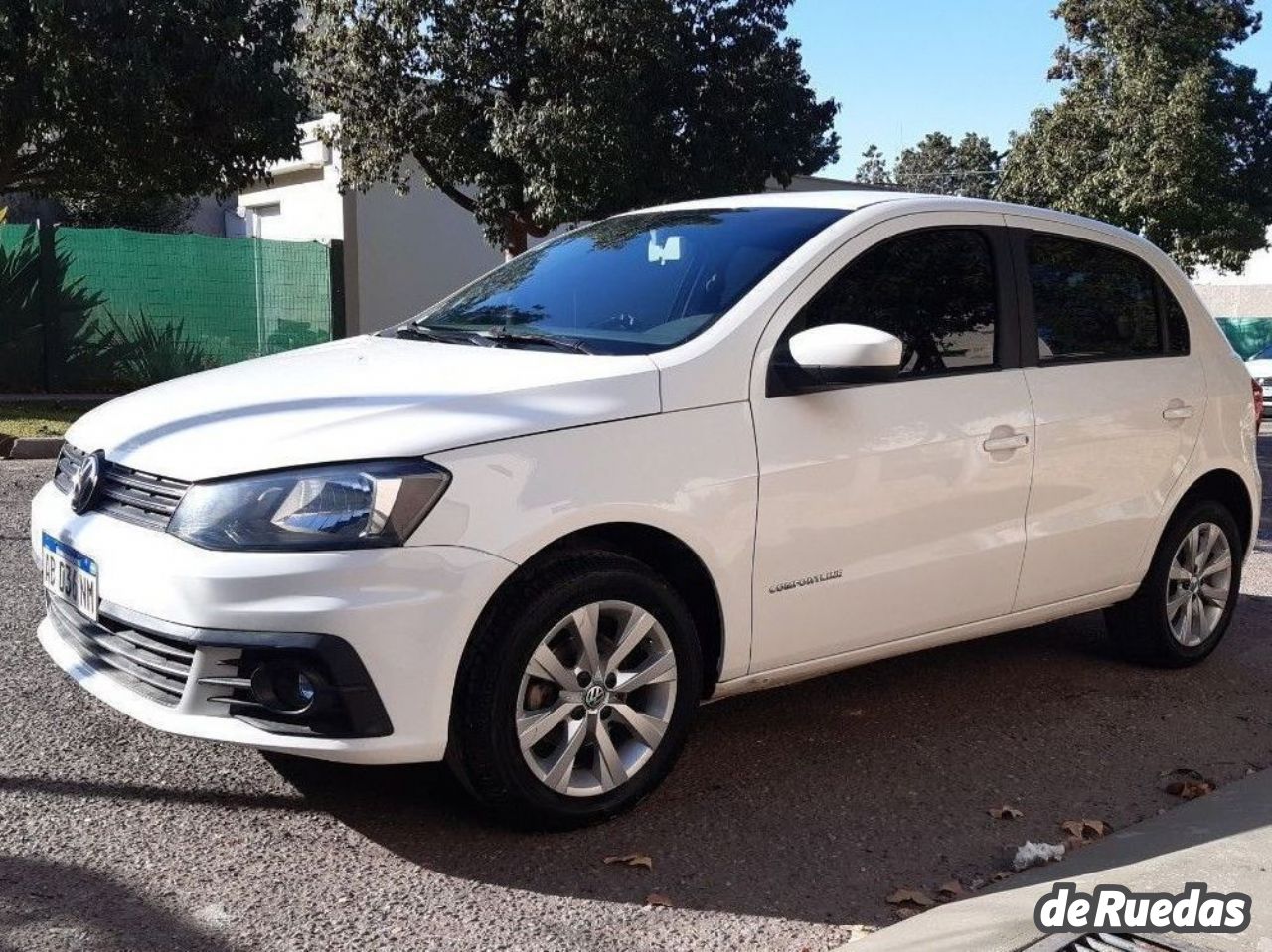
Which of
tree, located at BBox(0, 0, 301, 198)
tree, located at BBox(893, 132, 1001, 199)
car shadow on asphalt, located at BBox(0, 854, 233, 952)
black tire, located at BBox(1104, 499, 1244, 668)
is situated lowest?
car shadow on asphalt, located at BBox(0, 854, 233, 952)

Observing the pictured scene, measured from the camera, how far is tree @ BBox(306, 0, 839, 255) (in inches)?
740

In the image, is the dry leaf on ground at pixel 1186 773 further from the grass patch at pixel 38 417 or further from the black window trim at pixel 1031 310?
the grass patch at pixel 38 417

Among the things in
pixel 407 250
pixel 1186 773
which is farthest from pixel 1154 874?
pixel 407 250

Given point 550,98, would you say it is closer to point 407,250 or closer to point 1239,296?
point 407,250

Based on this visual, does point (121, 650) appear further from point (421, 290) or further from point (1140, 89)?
point (1140, 89)

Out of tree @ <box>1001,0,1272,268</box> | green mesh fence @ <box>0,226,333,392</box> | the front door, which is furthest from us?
tree @ <box>1001,0,1272,268</box>

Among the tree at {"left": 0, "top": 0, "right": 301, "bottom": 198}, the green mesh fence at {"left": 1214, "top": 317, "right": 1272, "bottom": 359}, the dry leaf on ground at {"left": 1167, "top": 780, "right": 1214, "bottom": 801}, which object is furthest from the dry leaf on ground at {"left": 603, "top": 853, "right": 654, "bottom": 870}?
the green mesh fence at {"left": 1214, "top": 317, "right": 1272, "bottom": 359}

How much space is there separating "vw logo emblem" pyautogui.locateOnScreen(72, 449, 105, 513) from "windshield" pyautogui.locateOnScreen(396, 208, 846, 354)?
3.87ft

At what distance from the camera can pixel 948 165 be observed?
118625mm

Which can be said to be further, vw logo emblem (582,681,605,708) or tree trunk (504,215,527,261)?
tree trunk (504,215,527,261)

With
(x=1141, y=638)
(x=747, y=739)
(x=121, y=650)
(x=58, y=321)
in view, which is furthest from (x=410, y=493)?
(x=58, y=321)

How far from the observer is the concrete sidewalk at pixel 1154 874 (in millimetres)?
3023

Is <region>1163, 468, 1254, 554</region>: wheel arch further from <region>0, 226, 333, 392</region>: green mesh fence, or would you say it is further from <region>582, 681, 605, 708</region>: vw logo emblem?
<region>0, 226, 333, 392</region>: green mesh fence

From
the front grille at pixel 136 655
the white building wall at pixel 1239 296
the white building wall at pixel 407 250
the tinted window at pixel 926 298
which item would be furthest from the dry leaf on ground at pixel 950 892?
the white building wall at pixel 1239 296
